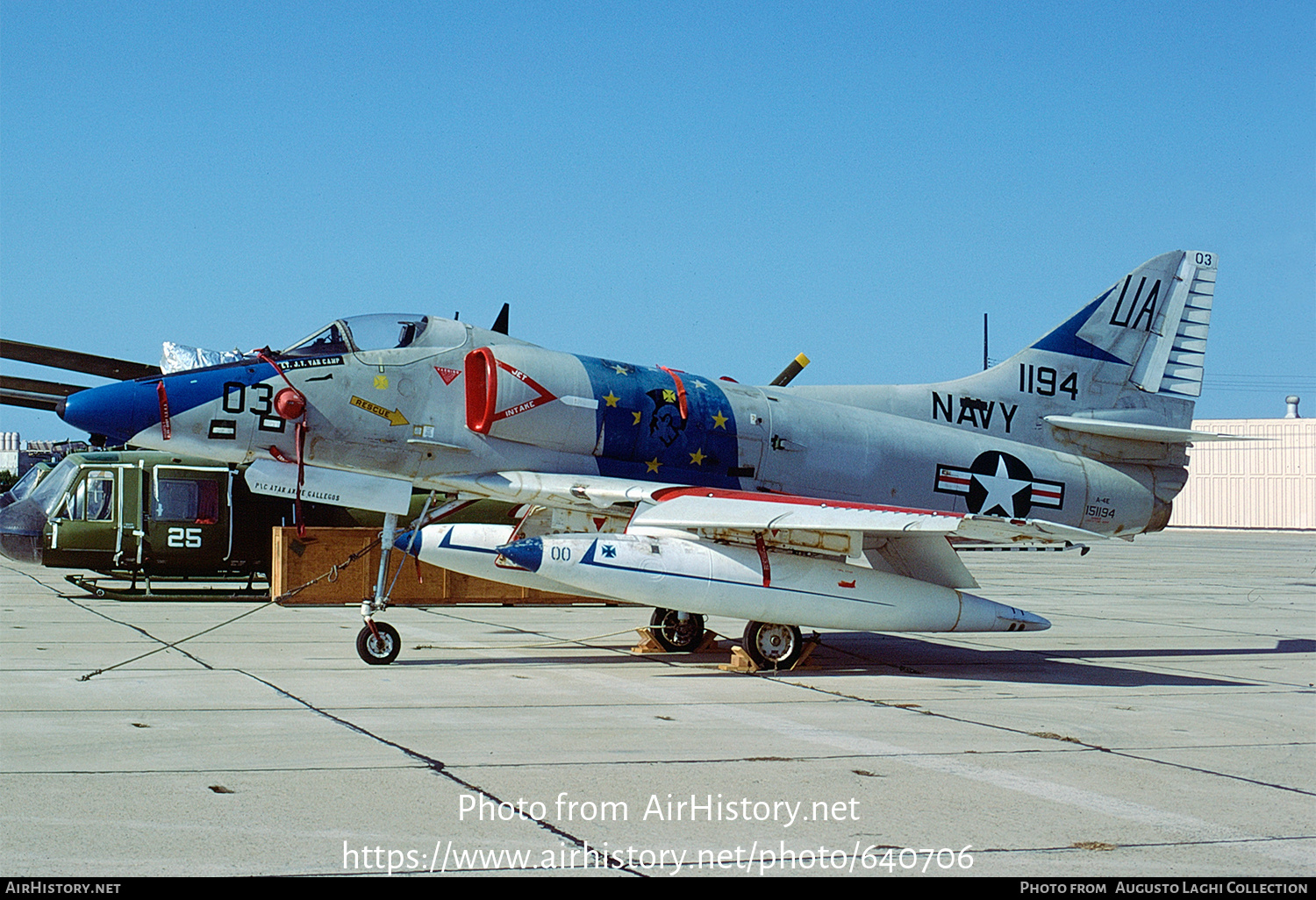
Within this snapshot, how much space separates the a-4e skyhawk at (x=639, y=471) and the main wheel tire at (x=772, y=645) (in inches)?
0.8

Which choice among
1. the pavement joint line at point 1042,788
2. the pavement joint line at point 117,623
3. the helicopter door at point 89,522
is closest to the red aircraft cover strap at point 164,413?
the pavement joint line at point 117,623

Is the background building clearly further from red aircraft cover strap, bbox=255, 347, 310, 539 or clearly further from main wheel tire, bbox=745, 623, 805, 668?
red aircraft cover strap, bbox=255, 347, 310, 539

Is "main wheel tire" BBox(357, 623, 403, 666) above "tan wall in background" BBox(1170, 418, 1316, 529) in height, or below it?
below

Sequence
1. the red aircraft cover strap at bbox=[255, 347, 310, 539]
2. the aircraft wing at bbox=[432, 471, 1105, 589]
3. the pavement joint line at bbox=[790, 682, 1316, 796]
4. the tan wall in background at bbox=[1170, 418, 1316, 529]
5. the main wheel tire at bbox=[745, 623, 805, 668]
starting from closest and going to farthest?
the pavement joint line at bbox=[790, 682, 1316, 796] < the aircraft wing at bbox=[432, 471, 1105, 589] < the red aircraft cover strap at bbox=[255, 347, 310, 539] < the main wheel tire at bbox=[745, 623, 805, 668] < the tan wall in background at bbox=[1170, 418, 1316, 529]

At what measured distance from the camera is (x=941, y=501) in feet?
43.3

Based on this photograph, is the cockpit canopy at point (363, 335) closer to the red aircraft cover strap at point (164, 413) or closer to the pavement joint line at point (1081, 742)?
the red aircraft cover strap at point (164, 413)

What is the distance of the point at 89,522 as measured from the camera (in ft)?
60.4

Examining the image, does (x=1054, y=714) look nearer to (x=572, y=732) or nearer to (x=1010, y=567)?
(x=572, y=732)

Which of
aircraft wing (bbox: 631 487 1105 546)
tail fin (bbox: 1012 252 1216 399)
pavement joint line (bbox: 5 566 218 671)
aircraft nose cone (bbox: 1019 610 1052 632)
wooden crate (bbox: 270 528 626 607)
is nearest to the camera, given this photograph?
aircraft wing (bbox: 631 487 1105 546)

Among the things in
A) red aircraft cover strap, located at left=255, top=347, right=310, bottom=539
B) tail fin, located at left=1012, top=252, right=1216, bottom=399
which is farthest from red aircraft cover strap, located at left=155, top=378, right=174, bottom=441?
tail fin, located at left=1012, top=252, right=1216, bottom=399

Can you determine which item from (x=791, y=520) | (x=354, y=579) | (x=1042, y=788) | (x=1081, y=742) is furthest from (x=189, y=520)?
(x=1042, y=788)

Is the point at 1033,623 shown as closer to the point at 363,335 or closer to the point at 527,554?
the point at 527,554

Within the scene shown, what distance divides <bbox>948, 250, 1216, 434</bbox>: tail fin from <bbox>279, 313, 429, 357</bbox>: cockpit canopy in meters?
6.46

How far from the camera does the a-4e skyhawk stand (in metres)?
10.8
